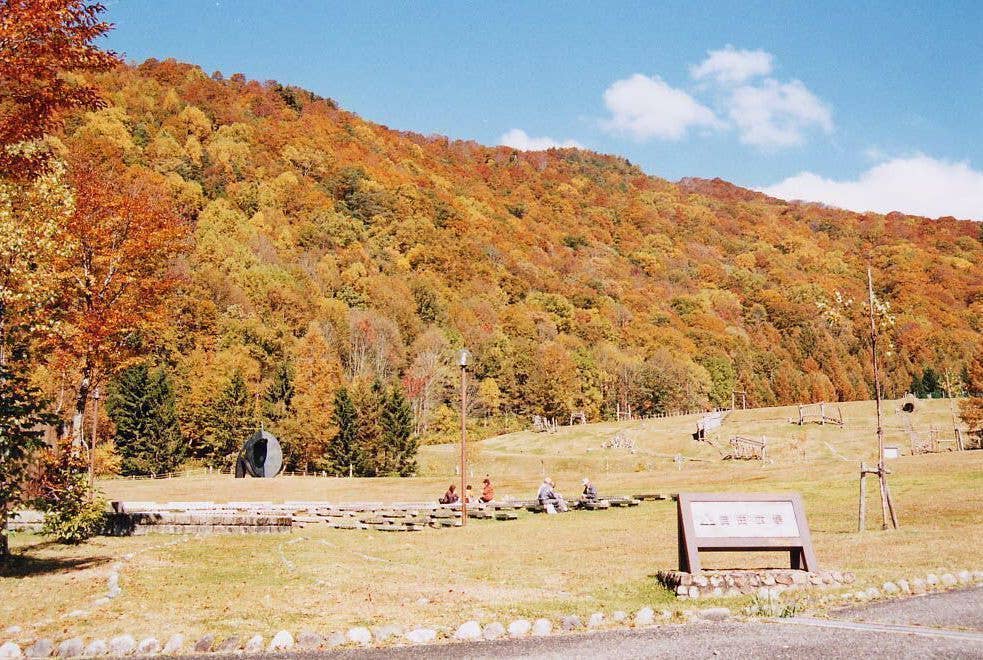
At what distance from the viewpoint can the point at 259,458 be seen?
58.8 metres

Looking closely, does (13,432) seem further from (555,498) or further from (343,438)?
(343,438)

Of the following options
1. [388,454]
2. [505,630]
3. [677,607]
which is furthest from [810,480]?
[388,454]

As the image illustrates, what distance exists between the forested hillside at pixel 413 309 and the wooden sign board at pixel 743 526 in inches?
2166

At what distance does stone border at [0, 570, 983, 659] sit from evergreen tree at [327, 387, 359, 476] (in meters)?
62.0

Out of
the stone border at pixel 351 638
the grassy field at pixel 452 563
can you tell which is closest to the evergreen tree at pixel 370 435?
the grassy field at pixel 452 563

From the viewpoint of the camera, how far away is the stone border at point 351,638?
9.84 metres

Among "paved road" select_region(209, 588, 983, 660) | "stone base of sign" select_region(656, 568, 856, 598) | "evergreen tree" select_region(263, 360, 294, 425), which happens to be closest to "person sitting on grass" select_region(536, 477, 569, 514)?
"stone base of sign" select_region(656, 568, 856, 598)

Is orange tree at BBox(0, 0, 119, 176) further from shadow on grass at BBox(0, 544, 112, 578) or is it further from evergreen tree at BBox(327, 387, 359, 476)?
evergreen tree at BBox(327, 387, 359, 476)

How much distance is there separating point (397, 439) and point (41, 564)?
55316mm

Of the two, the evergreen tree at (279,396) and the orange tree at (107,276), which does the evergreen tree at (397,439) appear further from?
the orange tree at (107,276)

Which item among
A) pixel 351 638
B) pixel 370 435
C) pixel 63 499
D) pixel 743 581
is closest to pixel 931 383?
pixel 370 435

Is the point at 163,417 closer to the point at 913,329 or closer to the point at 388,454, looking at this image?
the point at 388,454

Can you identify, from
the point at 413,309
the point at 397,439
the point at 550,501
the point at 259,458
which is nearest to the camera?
the point at 550,501

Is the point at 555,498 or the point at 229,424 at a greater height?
the point at 229,424
